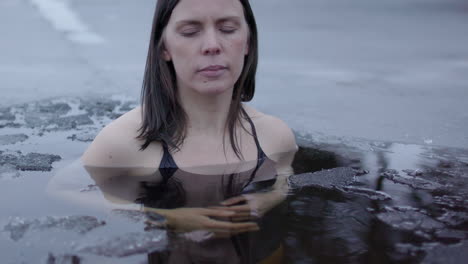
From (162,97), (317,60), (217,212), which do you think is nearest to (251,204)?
(217,212)

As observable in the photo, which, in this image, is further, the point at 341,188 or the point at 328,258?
the point at 341,188

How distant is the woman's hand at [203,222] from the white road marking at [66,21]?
4.59 m

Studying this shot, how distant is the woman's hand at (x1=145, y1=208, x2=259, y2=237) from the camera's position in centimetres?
180

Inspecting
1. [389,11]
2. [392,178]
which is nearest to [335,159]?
[392,178]

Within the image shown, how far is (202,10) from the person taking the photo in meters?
2.24

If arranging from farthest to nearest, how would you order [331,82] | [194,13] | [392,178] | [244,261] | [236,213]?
1. [331,82]
2. [392,178]
3. [194,13]
4. [236,213]
5. [244,261]

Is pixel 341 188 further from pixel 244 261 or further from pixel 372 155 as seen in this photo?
pixel 244 261

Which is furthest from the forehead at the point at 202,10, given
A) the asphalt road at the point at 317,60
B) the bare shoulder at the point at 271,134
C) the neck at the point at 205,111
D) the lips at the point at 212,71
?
the asphalt road at the point at 317,60

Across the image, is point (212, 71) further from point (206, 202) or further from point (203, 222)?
point (203, 222)

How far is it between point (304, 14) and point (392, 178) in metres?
5.49

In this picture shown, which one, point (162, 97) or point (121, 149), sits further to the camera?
point (162, 97)

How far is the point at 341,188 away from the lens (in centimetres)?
232

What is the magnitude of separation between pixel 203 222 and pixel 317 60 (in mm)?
3940

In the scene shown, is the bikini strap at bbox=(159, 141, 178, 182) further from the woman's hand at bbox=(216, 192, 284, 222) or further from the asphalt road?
the asphalt road
